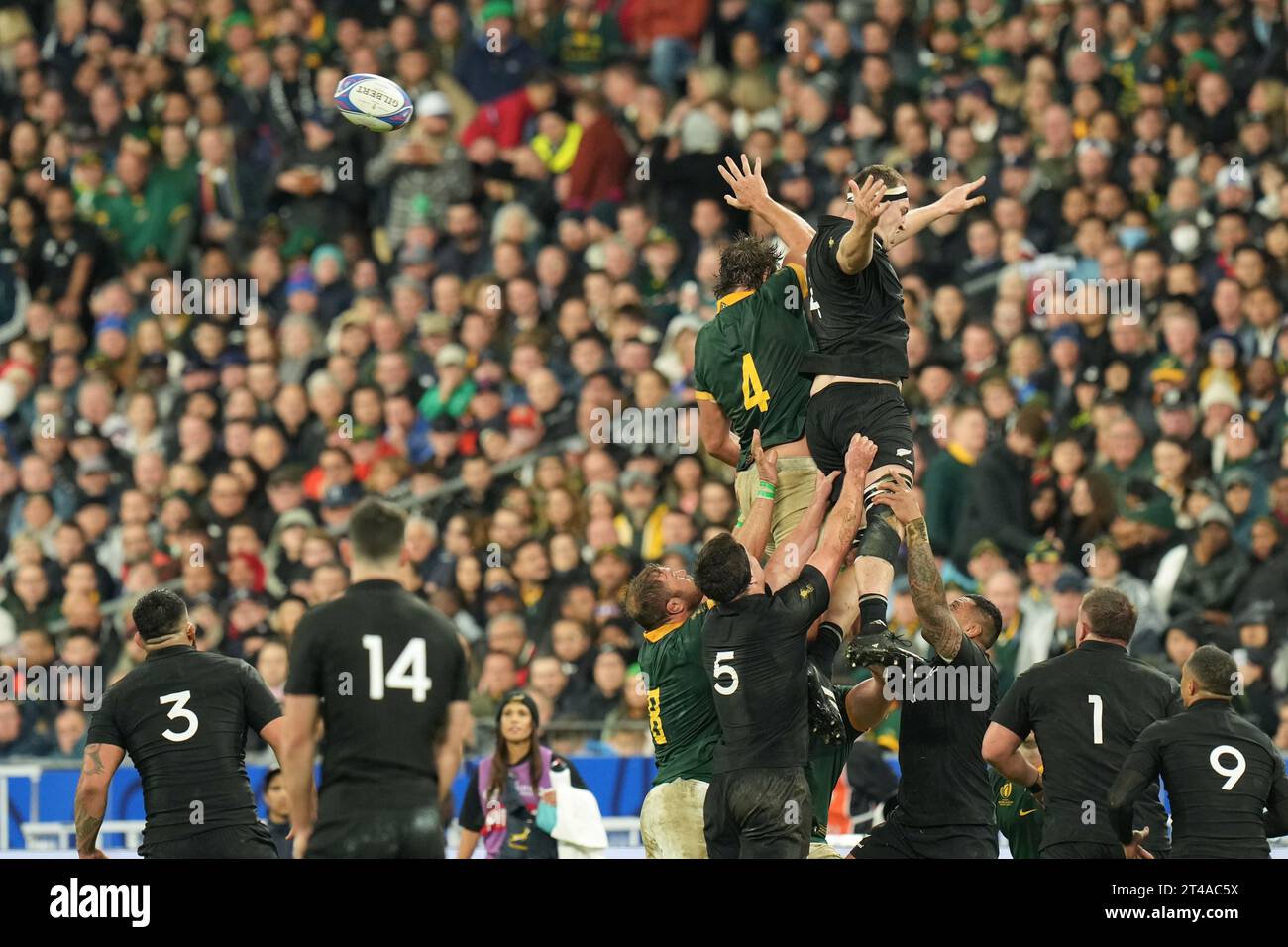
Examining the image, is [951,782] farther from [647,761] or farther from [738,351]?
[647,761]

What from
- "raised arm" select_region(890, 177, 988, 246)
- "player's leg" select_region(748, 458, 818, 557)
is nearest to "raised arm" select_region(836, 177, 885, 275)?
"raised arm" select_region(890, 177, 988, 246)

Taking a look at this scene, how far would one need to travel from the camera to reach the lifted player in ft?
35.3

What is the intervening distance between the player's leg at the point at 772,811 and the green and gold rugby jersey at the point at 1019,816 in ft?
5.17

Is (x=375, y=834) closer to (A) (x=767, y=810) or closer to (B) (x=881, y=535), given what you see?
(A) (x=767, y=810)

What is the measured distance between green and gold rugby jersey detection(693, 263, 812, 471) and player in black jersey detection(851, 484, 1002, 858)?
3.32 ft

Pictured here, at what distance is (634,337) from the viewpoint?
55.6 feet

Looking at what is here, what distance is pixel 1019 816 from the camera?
447 inches

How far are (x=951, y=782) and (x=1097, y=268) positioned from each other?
7.20 m

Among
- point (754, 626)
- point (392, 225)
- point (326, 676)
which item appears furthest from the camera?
point (392, 225)

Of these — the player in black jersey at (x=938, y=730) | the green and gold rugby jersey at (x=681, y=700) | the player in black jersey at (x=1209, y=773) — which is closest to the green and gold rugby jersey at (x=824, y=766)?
the player in black jersey at (x=938, y=730)

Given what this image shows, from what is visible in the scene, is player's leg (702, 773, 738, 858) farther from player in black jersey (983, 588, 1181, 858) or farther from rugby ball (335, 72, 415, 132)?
rugby ball (335, 72, 415, 132)

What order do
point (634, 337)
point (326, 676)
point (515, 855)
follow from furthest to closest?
point (634, 337), point (515, 855), point (326, 676)

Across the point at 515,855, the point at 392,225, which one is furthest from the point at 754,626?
the point at 392,225

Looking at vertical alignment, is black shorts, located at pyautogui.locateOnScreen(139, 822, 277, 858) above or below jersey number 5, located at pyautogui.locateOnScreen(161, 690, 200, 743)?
below
